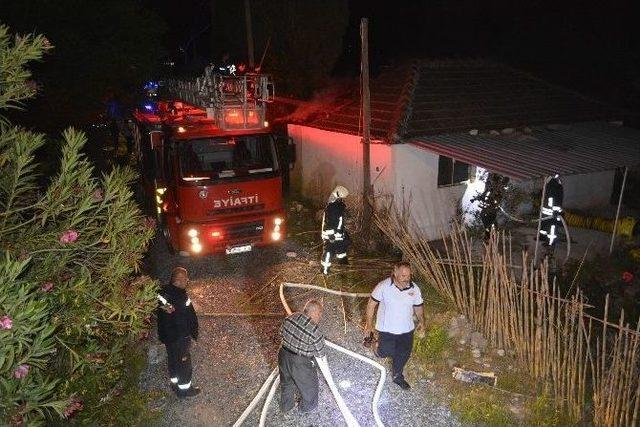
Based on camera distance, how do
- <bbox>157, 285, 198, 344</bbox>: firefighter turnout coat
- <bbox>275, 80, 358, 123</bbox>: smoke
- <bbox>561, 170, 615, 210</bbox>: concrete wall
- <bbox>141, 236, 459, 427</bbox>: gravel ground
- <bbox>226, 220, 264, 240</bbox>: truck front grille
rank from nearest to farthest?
<bbox>157, 285, 198, 344</bbox>: firefighter turnout coat, <bbox>141, 236, 459, 427</bbox>: gravel ground, <bbox>226, 220, 264, 240</bbox>: truck front grille, <bbox>561, 170, 615, 210</bbox>: concrete wall, <bbox>275, 80, 358, 123</bbox>: smoke

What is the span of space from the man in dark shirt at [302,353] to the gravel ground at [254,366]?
1.05 ft

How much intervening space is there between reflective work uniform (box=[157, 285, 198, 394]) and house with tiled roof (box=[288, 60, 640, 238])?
5.46 metres

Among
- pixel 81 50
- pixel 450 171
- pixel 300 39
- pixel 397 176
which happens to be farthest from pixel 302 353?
pixel 300 39

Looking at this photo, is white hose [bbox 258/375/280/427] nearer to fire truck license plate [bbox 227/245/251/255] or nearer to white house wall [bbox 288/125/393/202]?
fire truck license plate [bbox 227/245/251/255]

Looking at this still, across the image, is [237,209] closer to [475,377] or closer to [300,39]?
[475,377]

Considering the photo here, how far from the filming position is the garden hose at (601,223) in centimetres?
1023

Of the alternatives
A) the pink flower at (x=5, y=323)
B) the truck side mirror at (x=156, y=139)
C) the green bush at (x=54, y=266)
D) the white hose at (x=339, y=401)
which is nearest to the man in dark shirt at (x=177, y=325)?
the green bush at (x=54, y=266)

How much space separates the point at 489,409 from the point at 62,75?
1027 centimetres

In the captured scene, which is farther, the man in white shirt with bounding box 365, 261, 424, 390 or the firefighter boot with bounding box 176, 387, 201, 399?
the firefighter boot with bounding box 176, 387, 201, 399

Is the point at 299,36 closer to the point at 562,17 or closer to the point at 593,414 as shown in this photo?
the point at 562,17

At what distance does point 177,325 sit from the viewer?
5.07 m

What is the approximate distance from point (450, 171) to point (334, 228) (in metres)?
4.12

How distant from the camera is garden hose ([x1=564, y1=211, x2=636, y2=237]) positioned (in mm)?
10234

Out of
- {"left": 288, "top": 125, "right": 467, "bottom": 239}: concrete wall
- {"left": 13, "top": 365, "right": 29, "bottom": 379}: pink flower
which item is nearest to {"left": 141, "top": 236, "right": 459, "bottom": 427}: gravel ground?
{"left": 13, "top": 365, "right": 29, "bottom": 379}: pink flower
